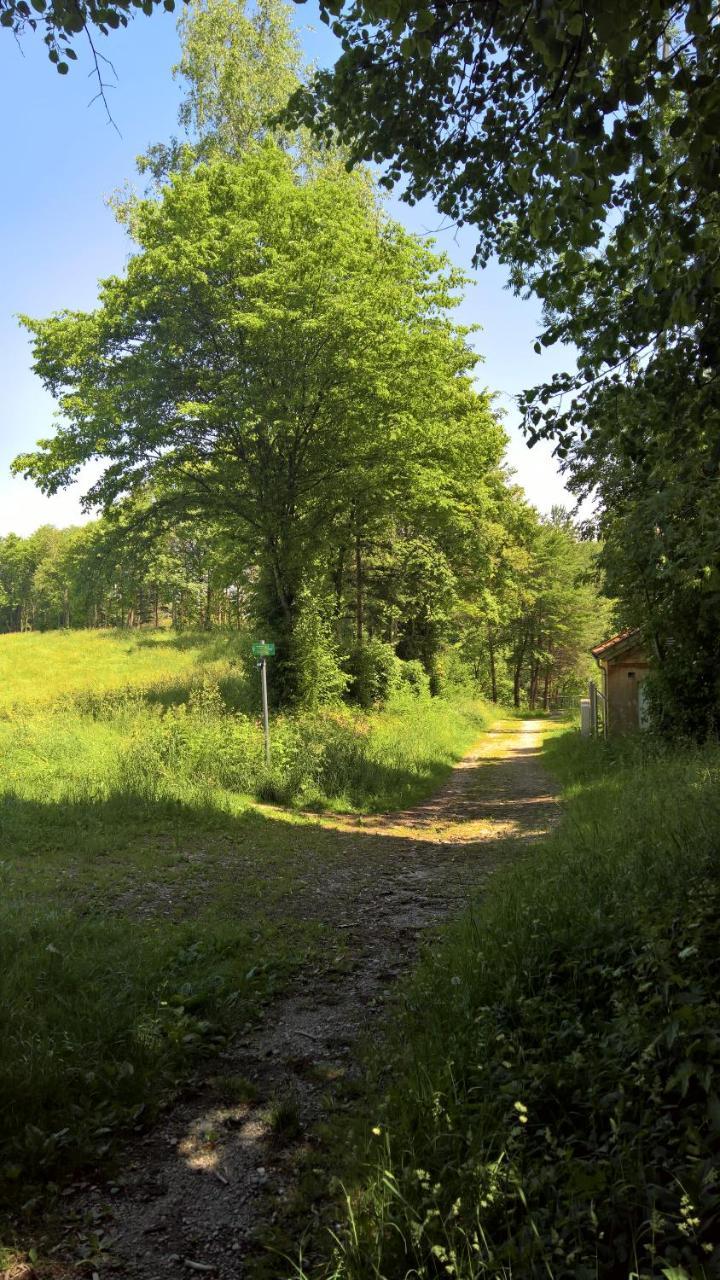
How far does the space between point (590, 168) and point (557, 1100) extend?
154 inches

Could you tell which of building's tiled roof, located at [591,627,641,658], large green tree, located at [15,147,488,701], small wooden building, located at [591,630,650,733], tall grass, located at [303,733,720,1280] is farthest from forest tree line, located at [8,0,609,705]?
tall grass, located at [303,733,720,1280]

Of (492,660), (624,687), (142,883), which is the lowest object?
(142,883)

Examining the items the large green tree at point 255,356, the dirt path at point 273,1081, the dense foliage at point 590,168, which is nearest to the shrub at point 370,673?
the large green tree at point 255,356

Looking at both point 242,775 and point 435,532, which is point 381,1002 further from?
point 435,532

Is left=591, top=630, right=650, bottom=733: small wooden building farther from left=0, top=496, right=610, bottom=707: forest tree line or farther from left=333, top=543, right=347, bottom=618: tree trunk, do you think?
left=333, top=543, right=347, bottom=618: tree trunk

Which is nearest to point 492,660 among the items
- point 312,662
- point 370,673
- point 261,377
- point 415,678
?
point 415,678

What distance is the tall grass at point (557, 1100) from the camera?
7.20 feet

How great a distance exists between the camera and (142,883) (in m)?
6.85

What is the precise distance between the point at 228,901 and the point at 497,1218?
4.48 meters

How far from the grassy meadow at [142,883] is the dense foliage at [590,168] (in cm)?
462

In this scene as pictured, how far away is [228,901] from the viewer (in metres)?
6.49

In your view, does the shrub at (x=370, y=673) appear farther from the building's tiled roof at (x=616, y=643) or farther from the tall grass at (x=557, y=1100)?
the tall grass at (x=557, y=1100)

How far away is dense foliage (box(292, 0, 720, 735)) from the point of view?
288 cm

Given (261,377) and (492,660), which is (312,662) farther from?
(492,660)
